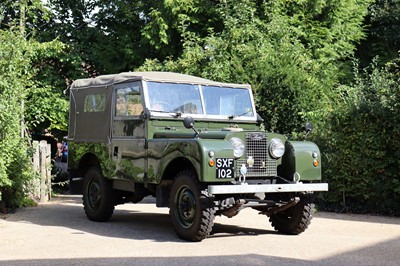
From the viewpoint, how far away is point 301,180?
9016 mm

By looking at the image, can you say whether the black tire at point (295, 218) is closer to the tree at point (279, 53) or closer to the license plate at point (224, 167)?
the license plate at point (224, 167)

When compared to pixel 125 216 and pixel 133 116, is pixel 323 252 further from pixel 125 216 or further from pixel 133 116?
pixel 125 216

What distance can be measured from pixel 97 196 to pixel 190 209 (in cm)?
298

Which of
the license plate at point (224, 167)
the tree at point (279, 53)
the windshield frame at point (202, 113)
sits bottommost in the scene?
the license plate at point (224, 167)

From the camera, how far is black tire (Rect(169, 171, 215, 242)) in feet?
26.5

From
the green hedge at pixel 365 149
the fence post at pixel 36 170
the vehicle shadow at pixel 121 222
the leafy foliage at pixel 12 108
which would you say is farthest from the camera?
the fence post at pixel 36 170

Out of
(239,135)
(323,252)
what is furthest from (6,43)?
(323,252)

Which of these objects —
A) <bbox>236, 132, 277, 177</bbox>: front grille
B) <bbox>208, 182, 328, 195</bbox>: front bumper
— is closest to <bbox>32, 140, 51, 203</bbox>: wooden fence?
Result: <bbox>236, 132, 277, 177</bbox>: front grille

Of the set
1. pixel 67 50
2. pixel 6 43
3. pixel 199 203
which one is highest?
pixel 67 50

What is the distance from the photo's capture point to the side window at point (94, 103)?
1074cm

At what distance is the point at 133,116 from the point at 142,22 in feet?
36.3

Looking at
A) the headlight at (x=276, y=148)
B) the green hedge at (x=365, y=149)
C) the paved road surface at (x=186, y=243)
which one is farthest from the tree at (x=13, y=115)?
the green hedge at (x=365, y=149)

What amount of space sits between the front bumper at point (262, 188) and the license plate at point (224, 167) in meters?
0.22

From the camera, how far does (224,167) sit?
26.6ft
